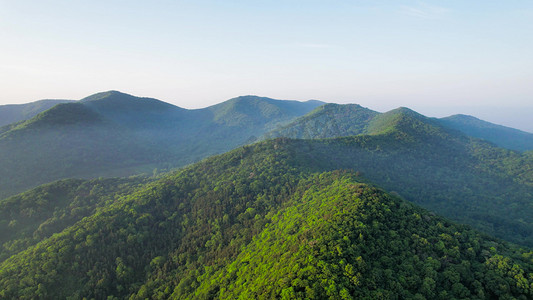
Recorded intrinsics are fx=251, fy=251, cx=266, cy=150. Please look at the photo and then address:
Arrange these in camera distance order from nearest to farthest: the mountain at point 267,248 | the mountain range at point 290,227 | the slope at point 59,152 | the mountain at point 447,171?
the mountain at point 267,248 → the mountain range at point 290,227 → the mountain at point 447,171 → the slope at point 59,152

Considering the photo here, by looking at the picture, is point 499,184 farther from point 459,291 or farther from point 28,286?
point 28,286

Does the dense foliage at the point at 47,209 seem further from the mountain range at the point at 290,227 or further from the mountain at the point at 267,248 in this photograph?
the mountain at the point at 267,248

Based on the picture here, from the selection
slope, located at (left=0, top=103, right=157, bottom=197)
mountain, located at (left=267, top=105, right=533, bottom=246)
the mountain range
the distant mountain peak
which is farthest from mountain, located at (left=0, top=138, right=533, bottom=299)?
the distant mountain peak

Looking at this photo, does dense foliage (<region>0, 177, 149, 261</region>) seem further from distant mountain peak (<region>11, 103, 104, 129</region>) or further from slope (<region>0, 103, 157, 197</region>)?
distant mountain peak (<region>11, 103, 104, 129</region>)

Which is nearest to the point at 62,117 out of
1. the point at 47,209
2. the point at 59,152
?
the point at 59,152

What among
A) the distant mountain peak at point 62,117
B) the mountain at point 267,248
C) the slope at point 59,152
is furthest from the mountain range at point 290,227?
the distant mountain peak at point 62,117

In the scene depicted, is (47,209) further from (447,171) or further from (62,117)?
(447,171)

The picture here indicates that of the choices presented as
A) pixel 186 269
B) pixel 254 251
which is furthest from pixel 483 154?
pixel 186 269
